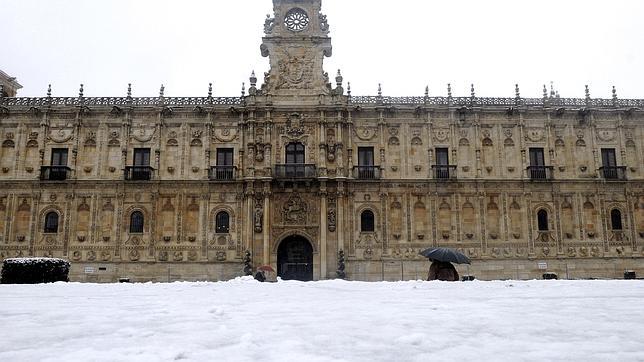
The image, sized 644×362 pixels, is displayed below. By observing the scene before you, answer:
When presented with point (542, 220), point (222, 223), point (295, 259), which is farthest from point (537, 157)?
point (222, 223)

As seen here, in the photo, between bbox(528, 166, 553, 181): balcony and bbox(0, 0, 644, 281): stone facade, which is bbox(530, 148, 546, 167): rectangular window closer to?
bbox(0, 0, 644, 281): stone facade

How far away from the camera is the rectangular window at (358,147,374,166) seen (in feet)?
113

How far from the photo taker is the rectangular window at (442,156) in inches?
1361

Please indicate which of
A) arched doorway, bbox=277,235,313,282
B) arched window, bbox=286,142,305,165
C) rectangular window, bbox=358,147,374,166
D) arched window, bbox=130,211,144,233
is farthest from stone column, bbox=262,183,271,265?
arched window, bbox=130,211,144,233

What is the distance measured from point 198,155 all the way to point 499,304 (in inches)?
1136

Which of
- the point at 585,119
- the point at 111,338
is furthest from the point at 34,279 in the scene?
the point at 585,119

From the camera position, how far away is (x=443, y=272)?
20.1 metres

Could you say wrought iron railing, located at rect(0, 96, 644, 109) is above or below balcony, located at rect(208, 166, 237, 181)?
above

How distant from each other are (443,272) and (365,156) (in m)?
15.3

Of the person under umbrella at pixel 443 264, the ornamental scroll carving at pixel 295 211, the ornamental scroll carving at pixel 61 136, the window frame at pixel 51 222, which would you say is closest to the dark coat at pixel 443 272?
the person under umbrella at pixel 443 264

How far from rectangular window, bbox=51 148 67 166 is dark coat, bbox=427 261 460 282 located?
25243 millimetres

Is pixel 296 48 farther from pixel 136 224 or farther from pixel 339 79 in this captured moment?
pixel 136 224

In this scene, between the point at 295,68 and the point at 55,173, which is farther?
the point at 295,68

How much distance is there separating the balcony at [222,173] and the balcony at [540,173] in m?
18.9
